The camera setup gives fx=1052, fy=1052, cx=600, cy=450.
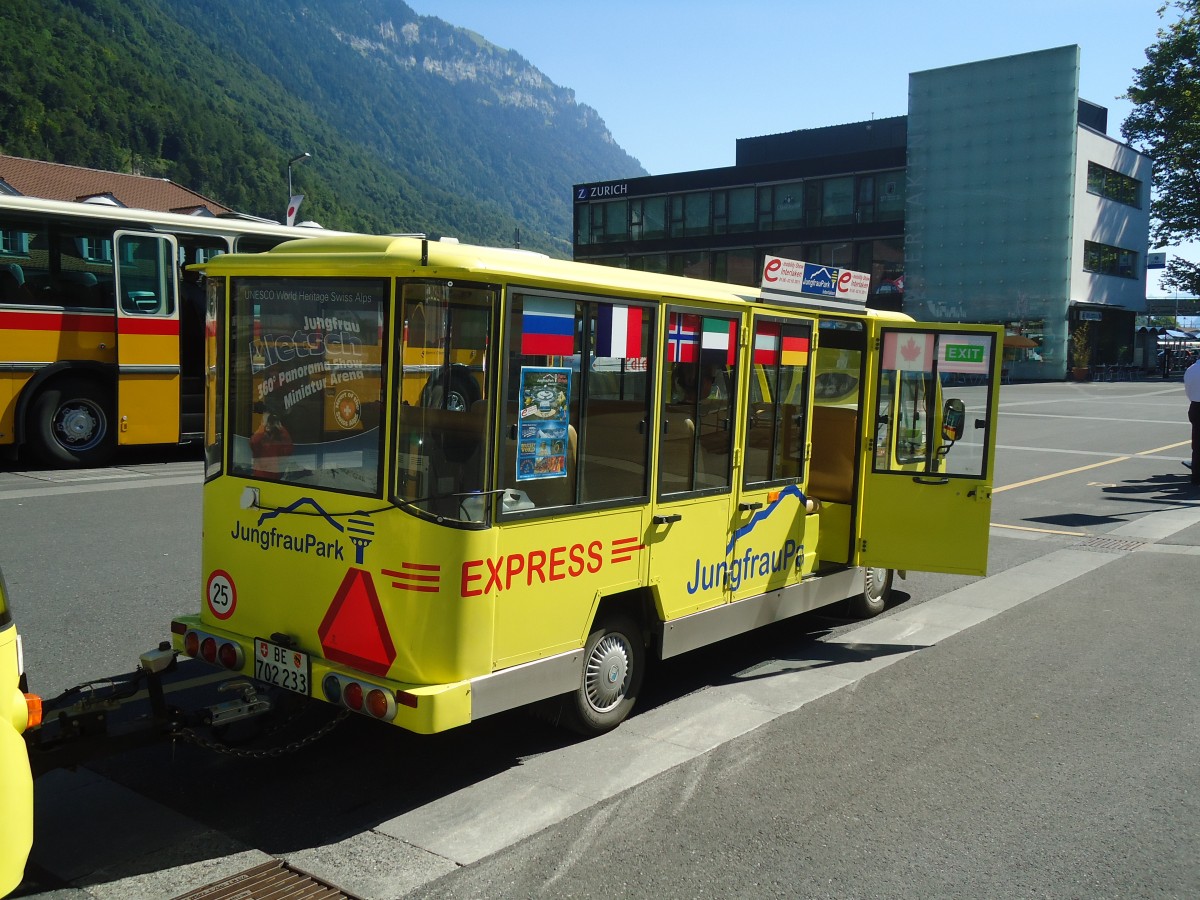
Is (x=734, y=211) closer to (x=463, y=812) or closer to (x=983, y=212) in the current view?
(x=983, y=212)

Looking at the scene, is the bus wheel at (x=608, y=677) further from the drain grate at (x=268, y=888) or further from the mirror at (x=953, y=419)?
the mirror at (x=953, y=419)

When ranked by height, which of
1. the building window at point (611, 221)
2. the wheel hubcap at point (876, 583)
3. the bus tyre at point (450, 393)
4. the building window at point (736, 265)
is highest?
the building window at point (611, 221)

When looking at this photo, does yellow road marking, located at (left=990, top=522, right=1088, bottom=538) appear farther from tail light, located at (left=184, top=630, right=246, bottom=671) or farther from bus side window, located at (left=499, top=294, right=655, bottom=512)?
tail light, located at (left=184, top=630, right=246, bottom=671)

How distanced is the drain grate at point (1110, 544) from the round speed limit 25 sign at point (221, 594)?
961 centimetres

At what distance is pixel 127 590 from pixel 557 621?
4464 mm

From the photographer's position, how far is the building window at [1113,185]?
51500 mm

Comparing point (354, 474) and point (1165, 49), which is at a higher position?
point (1165, 49)

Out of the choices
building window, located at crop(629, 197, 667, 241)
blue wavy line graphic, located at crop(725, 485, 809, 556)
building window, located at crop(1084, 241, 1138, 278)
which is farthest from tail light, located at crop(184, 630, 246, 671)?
building window, located at crop(629, 197, 667, 241)

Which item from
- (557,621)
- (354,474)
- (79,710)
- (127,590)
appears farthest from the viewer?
(127,590)

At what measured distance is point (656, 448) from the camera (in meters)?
5.74

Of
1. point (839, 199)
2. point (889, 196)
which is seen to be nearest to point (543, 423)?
point (889, 196)

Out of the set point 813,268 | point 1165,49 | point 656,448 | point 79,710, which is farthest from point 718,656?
point 1165,49

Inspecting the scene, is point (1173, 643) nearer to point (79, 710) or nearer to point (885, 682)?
point (885, 682)

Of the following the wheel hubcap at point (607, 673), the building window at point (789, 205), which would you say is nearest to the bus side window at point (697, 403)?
the wheel hubcap at point (607, 673)
